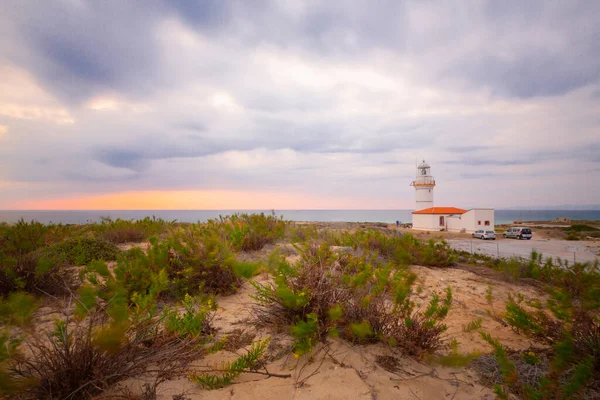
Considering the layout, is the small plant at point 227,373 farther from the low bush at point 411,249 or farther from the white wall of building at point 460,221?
the white wall of building at point 460,221

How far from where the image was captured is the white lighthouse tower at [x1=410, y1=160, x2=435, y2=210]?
3997 centimetres

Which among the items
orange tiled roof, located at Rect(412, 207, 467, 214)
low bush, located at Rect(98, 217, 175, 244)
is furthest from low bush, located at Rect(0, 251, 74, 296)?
orange tiled roof, located at Rect(412, 207, 467, 214)

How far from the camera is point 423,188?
40000 millimetres

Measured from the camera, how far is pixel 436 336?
8.95 feet

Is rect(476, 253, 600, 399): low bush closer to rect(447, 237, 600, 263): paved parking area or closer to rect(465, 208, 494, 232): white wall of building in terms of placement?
rect(447, 237, 600, 263): paved parking area

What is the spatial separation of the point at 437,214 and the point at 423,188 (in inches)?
208

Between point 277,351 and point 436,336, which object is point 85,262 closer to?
point 277,351

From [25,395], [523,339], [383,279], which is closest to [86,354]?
[25,395]

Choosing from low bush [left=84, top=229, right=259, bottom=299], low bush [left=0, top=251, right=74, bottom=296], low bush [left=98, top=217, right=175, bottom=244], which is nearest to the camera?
low bush [left=0, top=251, right=74, bottom=296]

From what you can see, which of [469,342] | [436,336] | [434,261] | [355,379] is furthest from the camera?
[434,261]

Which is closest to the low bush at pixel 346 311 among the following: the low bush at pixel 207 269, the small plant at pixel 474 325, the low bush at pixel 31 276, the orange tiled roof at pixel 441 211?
the small plant at pixel 474 325

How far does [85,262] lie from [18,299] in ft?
12.8

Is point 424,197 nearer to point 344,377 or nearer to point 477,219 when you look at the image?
point 477,219

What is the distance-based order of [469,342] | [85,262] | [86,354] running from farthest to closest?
[85,262] < [469,342] < [86,354]
